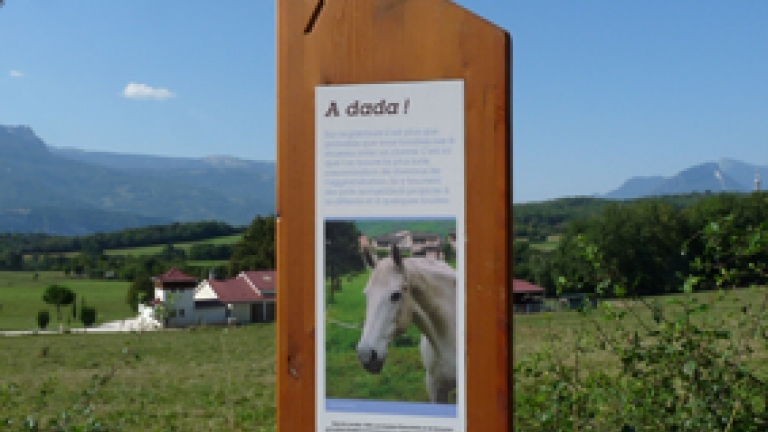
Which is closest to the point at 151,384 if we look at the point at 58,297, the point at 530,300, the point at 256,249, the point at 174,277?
the point at 530,300

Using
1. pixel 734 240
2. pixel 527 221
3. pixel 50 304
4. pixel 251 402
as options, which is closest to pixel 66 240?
pixel 50 304

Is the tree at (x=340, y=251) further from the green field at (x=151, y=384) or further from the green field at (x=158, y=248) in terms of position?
the green field at (x=158, y=248)

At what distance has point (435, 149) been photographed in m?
2.22

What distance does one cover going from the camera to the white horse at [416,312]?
2229 mm

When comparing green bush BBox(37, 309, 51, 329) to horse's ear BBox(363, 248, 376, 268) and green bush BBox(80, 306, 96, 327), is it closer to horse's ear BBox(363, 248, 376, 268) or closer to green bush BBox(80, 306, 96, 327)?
green bush BBox(80, 306, 96, 327)

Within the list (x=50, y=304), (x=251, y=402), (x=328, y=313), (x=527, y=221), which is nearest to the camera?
(x=328, y=313)

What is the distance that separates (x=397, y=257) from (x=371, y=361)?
0.37 meters

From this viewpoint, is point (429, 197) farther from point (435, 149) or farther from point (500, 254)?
point (500, 254)

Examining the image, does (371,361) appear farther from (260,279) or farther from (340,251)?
(260,279)

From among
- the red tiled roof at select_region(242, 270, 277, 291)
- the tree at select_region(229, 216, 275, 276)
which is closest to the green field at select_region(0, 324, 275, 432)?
the red tiled roof at select_region(242, 270, 277, 291)

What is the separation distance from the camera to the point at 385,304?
2.36 m

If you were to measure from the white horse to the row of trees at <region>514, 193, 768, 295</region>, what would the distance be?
1.78 metres

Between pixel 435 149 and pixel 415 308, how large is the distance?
0.56 m

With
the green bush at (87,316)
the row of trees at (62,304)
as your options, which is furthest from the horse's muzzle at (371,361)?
the row of trees at (62,304)
